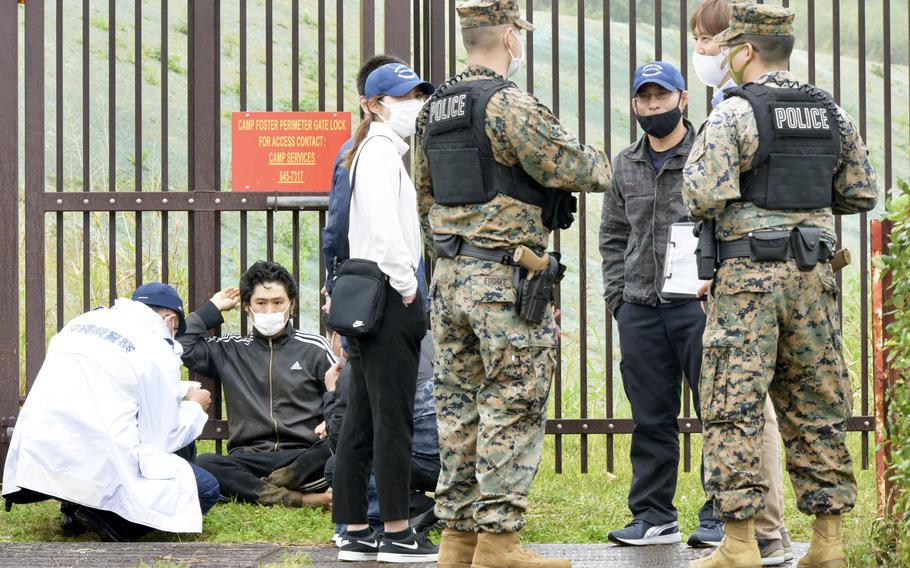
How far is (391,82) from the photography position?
4680 millimetres

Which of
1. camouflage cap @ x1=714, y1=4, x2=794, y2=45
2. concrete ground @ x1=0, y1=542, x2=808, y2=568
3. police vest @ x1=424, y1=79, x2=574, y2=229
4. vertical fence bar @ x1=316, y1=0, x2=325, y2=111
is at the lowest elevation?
concrete ground @ x1=0, y1=542, x2=808, y2=568

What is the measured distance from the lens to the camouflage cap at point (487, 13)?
13.3ft

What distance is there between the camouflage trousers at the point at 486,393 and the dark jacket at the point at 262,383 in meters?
2.03

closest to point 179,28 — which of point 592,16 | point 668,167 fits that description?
point 592,16

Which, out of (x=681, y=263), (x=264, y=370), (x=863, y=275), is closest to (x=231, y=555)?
(x=264, y=370)

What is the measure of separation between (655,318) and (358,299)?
118 cm

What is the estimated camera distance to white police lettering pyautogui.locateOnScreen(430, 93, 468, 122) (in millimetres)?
4016

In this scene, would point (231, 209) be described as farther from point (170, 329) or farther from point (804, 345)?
point (804, 345)

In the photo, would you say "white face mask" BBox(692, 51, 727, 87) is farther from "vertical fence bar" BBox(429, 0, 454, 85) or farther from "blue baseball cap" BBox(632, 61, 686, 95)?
"vertical fence bar" BBox(429, 0, 454, 85)

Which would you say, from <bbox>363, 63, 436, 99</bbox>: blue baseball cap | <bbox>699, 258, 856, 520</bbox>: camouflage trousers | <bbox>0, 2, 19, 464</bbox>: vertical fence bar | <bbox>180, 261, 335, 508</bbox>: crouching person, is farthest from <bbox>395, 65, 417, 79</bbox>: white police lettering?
<bbox>0, 2, 19, 464</bbox>: vertical fence bar

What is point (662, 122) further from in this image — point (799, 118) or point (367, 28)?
point (367, 28)

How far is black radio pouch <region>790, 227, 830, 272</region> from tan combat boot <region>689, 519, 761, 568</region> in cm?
83

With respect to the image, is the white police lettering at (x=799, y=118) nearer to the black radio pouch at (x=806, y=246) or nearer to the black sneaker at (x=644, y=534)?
the black radio pouch at (x=806, y=246)

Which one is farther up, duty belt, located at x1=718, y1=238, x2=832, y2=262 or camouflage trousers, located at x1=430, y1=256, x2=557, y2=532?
duty belt, located at x1=718, y1=238, x2=832, y2=262
